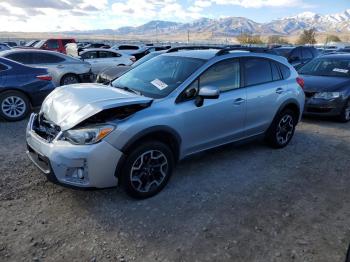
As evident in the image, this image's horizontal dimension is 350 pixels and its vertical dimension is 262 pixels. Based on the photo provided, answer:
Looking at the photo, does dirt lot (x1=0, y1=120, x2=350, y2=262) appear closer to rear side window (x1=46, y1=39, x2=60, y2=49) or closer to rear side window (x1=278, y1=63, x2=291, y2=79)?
rear side window (x1=278, y1=63, x2=291, y2=79)

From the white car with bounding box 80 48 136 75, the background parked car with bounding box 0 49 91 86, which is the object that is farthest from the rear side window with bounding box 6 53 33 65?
the white car with bounding box 80 48 136 75

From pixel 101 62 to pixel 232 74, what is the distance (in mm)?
10679

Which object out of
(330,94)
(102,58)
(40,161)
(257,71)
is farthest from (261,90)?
(102,58)

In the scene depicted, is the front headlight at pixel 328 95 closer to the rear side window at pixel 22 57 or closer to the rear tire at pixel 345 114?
the rear tire at pixel 345 114

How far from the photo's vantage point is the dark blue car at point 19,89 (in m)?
7.30

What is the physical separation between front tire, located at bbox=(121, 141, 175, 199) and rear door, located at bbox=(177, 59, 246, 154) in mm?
390

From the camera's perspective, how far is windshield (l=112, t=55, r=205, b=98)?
439cm

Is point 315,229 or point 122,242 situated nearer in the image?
point 122,242

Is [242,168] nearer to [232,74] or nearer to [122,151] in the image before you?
[232,74]

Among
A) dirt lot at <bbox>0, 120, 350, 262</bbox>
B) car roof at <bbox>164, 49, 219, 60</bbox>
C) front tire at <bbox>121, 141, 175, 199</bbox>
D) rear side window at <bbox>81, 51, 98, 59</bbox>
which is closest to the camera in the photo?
dirt lot at <bbox>0, 120, 350, 262</bbox>

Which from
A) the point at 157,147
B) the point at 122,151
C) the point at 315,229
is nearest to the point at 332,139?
the point at 315,229

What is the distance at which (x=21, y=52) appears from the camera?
1042 centimetres

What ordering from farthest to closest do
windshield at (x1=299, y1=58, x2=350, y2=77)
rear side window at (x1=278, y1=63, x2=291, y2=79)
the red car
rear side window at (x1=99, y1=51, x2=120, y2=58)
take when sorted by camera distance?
the red car → rear side window at (x1=99, y1=51, x2=120, y2=58) → windshield at (x1=299, y1=58, x2=350, y2=77) → rear side window at (x1=278, y1=63, x2=291, y2=79)

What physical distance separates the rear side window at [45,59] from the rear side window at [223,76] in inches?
300
